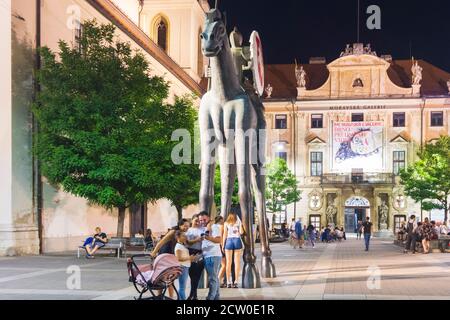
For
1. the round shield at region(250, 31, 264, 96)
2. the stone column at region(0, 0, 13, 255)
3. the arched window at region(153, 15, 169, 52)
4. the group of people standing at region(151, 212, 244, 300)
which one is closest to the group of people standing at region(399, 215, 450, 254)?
the stone column at region(0, 0, 13, 255)

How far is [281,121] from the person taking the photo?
2822 inches

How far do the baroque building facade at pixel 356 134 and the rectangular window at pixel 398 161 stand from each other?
10 cm

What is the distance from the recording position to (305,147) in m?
71.2

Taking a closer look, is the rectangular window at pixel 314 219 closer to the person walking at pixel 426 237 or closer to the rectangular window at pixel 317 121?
the rectangular window at pixel 317 121

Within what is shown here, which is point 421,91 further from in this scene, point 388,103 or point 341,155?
point 341,155

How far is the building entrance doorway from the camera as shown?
6956cm

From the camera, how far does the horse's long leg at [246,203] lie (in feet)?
48.6

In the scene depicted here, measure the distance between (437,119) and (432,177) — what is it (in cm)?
1554

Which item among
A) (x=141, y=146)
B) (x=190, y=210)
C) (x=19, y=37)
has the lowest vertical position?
(x=190, y=210)

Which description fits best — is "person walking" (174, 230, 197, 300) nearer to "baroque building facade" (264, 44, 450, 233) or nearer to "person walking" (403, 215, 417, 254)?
"person walking" (403, 215, 417, 254)

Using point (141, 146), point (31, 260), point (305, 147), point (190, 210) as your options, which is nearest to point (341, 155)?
point (305, 147)

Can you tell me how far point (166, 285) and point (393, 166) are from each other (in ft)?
197

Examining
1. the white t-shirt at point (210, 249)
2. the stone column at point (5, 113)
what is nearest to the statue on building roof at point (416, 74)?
the stone column at point (5, 113)

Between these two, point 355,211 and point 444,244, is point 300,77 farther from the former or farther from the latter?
point 444,244
